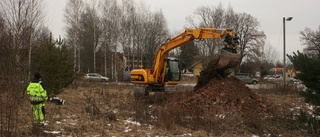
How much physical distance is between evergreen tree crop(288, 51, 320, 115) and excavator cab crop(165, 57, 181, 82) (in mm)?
9388

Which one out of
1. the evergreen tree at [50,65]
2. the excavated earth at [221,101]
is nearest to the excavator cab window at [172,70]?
the excavated earth at [221,101]

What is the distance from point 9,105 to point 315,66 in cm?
818

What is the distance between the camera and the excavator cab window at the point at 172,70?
18869 mm

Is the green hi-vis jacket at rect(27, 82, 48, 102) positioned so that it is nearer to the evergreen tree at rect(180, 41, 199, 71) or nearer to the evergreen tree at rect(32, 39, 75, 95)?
the evergreen tree at rect(32, 39, 75, 95)

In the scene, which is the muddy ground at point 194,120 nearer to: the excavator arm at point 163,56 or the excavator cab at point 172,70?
the excavator arm at point 163,56

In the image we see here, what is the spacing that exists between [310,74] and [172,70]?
394 inches

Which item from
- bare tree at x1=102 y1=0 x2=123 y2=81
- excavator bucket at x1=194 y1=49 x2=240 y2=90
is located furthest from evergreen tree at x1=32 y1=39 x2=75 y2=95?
bare tree at x1=102 y1=0 x2=123 y2=81

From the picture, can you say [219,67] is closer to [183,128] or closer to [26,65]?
[183,128]

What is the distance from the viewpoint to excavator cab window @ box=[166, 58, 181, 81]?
743 inches

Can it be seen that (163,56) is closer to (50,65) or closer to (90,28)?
(50,65)

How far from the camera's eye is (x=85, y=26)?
47594 millimetres

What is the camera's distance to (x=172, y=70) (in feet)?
62.5

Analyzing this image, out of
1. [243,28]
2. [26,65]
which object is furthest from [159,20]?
[26,65]

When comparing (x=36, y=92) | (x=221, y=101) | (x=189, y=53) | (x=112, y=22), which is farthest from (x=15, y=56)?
(x=189, y=53)
